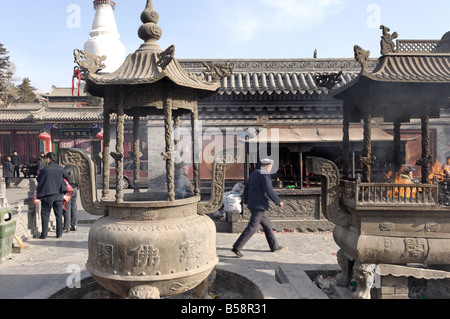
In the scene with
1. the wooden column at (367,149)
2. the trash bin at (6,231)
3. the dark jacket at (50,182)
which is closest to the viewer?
the wooden column at (367,149)

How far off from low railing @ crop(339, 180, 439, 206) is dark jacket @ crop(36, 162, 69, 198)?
6.31 metres

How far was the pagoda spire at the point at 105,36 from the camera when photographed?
1630 inches

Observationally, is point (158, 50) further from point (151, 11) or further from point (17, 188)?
point (17, 188)

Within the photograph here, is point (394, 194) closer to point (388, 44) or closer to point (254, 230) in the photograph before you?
point (388, 44)

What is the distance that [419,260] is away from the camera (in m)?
4.11

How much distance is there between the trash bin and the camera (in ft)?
19.6

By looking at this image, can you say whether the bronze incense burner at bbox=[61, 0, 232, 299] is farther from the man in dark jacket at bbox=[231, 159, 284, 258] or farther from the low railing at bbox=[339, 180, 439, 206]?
the man in dark jacket at bbox=[231, 159, 284, 258]

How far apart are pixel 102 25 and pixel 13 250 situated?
41.4 meters

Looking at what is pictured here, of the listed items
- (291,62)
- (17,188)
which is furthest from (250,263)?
(17,188)

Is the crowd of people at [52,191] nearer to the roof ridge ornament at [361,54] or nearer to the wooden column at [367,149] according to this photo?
the wooden column at [367,149]

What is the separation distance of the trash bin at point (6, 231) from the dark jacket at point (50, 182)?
121cm

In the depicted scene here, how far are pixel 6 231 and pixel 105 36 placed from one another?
40925 millimetres

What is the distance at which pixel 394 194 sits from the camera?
4.17 m

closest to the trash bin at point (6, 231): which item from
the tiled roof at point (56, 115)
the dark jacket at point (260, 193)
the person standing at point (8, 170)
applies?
the dark jacket at point (260, 193)
